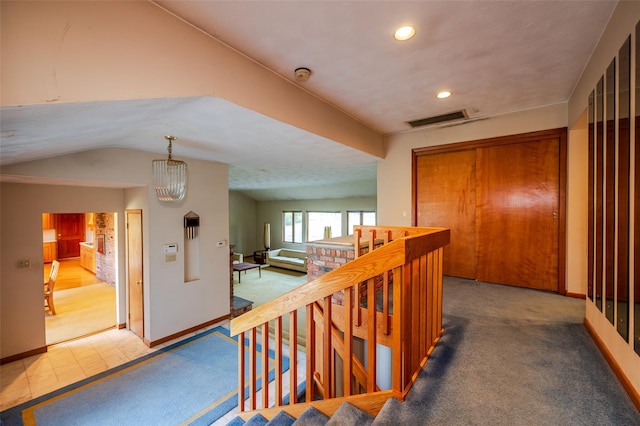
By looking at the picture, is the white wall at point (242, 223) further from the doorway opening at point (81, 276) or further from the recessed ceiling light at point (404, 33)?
the recessed ceiling light at point (404, 33)

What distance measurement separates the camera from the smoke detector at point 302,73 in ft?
7.46

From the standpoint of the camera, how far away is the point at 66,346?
157 inches

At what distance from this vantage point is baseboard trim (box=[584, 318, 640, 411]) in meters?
1.41

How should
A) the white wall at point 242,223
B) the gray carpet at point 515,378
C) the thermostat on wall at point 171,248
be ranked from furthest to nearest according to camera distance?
1. the white wall at point 242,223
2. the thermostat on wall at point 171,248
3. the gray carpet at point 515,378

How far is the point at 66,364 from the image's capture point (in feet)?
11.7

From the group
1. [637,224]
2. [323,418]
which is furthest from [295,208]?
[637,224]

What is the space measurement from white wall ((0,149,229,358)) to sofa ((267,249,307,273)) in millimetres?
4468

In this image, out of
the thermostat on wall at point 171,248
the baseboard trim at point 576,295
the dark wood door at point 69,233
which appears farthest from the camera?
the dark wood door at point 69,233

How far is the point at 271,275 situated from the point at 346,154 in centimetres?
614

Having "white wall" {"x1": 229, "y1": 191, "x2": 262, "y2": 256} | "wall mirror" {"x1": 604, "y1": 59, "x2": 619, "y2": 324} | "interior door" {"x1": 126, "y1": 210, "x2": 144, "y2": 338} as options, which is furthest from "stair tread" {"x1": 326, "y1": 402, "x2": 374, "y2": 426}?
"white wall" {"x1": 229, "y1": 191, "x2": 262, "y2": 256}

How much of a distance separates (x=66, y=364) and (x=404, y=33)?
5.46m

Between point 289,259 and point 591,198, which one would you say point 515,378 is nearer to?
point 591,198

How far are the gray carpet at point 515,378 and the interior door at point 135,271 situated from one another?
4.17 metres

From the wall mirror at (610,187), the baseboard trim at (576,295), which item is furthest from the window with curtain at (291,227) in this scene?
the wall mirror at (610,187)
